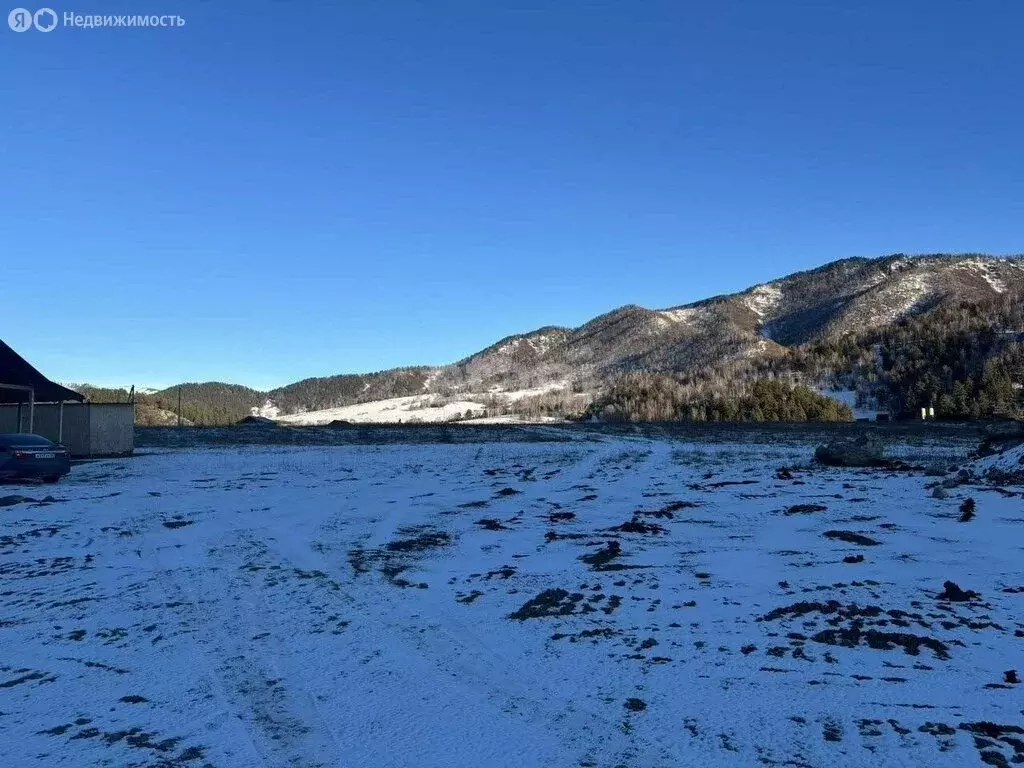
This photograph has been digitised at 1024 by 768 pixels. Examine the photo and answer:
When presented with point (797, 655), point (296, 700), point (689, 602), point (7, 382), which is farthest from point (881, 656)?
point (7, 382)

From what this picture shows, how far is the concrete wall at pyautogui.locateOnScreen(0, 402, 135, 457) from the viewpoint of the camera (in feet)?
101

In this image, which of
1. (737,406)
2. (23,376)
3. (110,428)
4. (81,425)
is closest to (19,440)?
(23,376)

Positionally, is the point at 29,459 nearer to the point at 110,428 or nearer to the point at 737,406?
the point at 110,428

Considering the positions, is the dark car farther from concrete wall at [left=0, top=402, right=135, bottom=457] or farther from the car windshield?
concrete wall at [left=0, top=402, right=135, bottom=457]

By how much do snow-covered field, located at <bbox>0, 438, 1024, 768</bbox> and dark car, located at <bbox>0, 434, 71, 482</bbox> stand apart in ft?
20.3

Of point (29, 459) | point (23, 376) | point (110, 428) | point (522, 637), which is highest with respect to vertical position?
point (23, 376)

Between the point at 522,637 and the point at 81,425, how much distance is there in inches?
1247

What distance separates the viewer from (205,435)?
162 feet

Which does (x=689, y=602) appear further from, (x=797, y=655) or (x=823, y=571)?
(x=823, y=571)

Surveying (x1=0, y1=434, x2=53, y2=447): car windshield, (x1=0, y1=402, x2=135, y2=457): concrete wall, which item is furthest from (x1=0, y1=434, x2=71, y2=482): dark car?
(x1=0, y1=402, x2=135, y2=457): concrete wall

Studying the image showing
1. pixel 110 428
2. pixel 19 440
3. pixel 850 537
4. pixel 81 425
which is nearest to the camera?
pixel 850 537

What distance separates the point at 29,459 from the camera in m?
19.0

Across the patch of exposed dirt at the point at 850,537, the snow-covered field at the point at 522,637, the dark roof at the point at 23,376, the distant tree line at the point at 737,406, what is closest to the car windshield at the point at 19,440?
the snow-covered field at the point at 522,637

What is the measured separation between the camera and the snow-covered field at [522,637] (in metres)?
4.27
